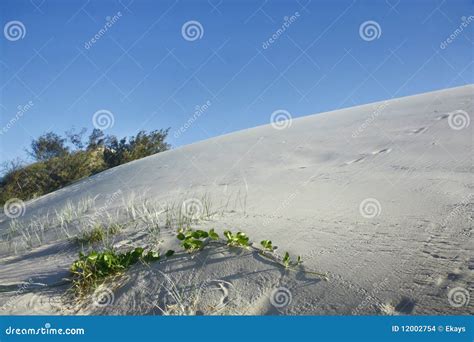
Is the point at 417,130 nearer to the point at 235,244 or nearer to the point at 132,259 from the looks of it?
the point at 235,244

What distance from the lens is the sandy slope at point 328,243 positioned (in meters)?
1.87

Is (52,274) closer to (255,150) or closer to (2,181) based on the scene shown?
(255,150)

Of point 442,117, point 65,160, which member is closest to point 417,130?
point 442,117

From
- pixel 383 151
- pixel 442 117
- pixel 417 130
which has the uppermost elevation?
pixel 442 117

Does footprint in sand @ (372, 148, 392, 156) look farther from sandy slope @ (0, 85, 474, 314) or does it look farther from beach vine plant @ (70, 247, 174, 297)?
beach vine plant @ (70, 247, 174, 297)

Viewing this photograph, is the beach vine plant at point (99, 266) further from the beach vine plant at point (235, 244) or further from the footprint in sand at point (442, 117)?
the footprint in sand at point (442, 117)

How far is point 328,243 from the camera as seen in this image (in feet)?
7.77

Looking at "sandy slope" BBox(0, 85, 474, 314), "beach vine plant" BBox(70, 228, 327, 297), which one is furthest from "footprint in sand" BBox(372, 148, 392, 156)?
"beach vine plant" BBox(70, 228, 327, 297)

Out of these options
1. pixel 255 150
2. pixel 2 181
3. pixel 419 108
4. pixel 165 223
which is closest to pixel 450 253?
pixel 165 223

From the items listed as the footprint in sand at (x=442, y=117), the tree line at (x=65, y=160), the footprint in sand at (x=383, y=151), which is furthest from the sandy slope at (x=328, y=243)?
the tree line at (x=65, y=160)

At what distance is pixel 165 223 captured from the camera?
3.10 m

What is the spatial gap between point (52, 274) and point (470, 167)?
3606 millimetres

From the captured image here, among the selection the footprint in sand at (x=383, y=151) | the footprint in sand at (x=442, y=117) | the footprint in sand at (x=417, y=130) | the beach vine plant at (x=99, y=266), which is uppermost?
the footprint in sand at (x=442, y=117)

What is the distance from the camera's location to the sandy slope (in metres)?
1.87
